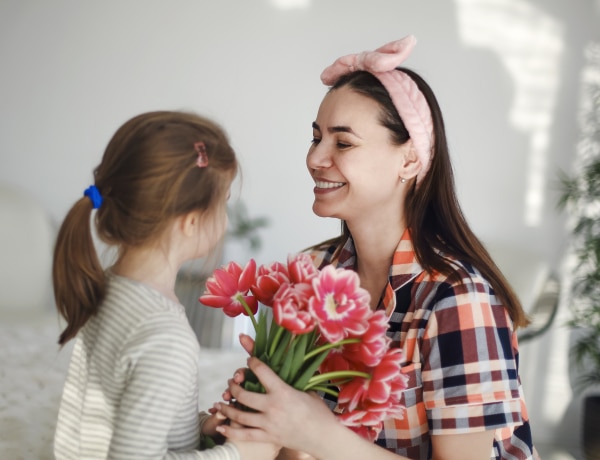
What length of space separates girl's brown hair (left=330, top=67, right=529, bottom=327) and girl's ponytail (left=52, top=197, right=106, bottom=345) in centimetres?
71

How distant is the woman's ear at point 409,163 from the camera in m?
1.74

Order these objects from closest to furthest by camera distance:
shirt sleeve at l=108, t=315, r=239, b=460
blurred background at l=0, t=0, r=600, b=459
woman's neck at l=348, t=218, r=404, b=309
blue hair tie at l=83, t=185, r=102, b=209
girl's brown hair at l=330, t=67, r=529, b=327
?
shirt sleeve at l=108, t=315, r=239, b=460
blue hair tie at l=83, t=185, r=102, b=209
girl's brown hair at l=330, t=67, r=529, b=327
woman's neck at l=348, t=218, r=404, b=309
blurred background at l=0, t=0, r=600, b=459

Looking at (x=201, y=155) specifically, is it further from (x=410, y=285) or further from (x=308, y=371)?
(x=410, y=285)

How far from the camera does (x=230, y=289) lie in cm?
135

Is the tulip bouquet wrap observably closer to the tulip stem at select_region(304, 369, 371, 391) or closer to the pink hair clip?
the tulip stem at select_region(304, 369, 371, 391)

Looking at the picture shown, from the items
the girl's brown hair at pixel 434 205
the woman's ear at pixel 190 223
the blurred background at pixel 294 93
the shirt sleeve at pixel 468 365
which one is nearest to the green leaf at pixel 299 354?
the woman's ear at pixel 190 223

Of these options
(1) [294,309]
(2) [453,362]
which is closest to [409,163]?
(2) [453,362]

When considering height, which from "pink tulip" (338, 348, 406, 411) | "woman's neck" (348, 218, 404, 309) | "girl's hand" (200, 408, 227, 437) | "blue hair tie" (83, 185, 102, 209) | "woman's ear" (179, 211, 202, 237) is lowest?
"girl's hand" (200, 408, 227, 437)

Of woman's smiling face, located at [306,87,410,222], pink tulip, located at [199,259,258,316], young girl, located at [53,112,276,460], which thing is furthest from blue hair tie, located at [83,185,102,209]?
woman's smiling face, located at [306,87,410,222]

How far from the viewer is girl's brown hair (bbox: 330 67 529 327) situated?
64.9 inches

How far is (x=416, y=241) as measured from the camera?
66.9 inches

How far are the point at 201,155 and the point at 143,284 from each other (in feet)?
0.74

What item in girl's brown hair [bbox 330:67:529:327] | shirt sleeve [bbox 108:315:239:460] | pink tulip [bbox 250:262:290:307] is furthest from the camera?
girl's brown hair [bbox 330:67:529:327]

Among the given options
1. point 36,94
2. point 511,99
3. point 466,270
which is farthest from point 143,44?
point 466,270
